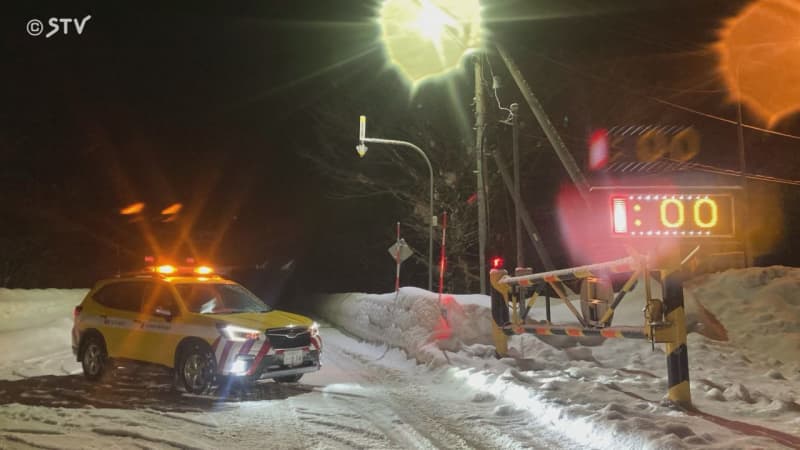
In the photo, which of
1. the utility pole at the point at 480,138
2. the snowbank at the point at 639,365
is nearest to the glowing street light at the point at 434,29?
the utility pole at the point at 480,138

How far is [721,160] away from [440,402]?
20.5 m

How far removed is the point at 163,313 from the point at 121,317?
44.2 inches

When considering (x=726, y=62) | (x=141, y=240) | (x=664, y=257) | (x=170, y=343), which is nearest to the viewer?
(x=664, y=257)

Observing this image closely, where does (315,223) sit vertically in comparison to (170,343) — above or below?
above

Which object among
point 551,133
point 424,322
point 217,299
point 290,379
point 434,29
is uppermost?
point 434,29

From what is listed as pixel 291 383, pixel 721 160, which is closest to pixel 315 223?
pixel 721 160

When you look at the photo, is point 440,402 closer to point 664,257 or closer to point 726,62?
point 664,257

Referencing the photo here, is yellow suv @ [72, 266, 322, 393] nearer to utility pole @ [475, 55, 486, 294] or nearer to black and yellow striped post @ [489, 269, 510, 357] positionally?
black and yellow striped post @ [489, 269, 510, 357]

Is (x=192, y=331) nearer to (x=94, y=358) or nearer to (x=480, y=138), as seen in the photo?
(x=94, y=358)

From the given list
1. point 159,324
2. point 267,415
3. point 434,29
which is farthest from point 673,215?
point 434,29

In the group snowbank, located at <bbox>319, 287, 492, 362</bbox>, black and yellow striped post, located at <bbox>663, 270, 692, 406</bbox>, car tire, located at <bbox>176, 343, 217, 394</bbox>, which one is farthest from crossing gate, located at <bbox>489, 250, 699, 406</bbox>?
car tire, located at <bbox>176, 343, 217, 394</bbox>

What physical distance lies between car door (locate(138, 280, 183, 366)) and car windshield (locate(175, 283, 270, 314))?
0.75 ft

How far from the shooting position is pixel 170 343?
9.38 meters

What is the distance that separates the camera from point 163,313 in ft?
31.1
